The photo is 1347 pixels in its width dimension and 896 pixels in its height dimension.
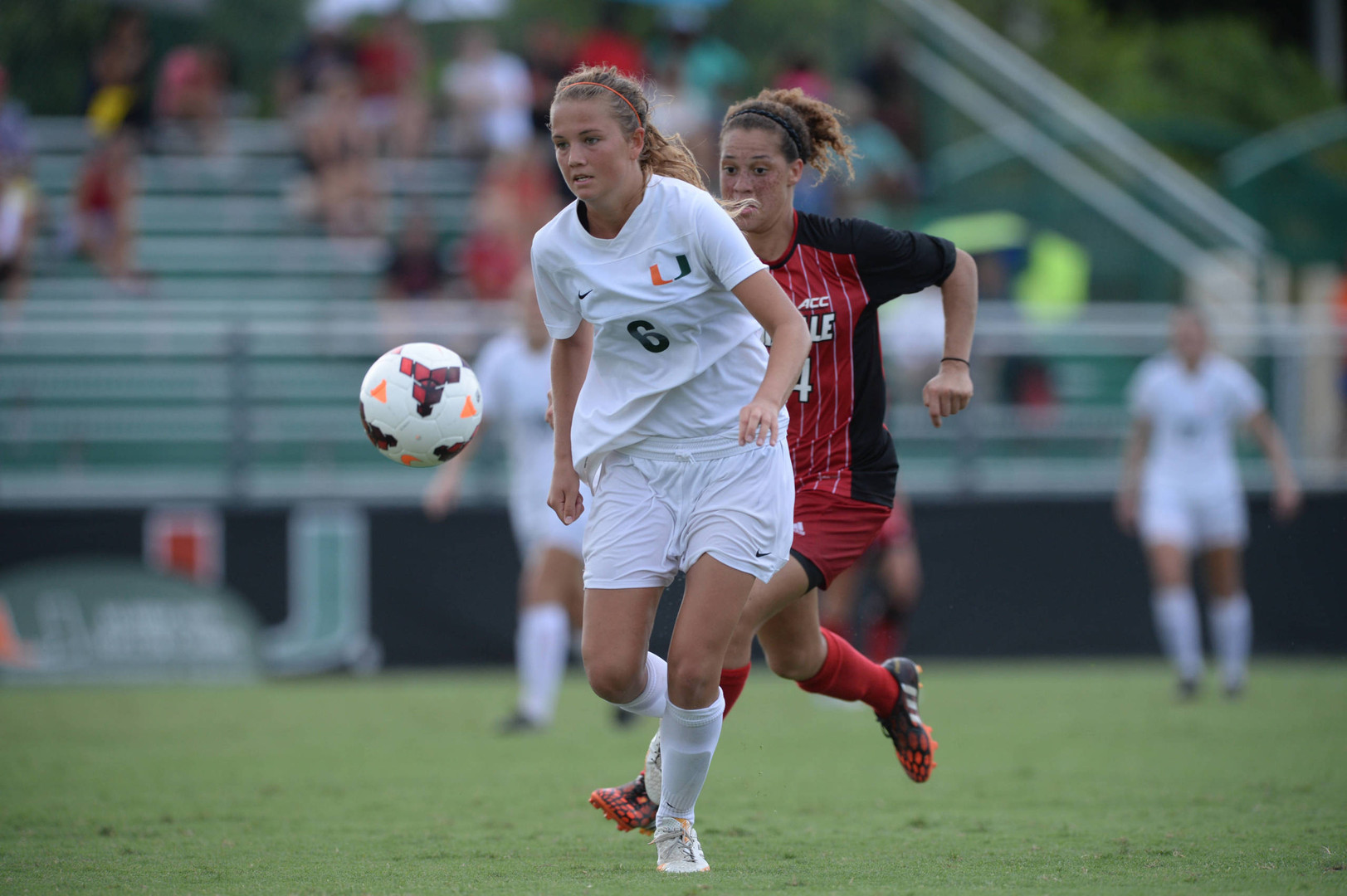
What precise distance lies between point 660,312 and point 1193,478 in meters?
6.95

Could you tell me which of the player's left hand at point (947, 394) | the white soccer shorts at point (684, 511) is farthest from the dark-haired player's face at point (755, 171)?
the white soccer shorts at point (684, 511)

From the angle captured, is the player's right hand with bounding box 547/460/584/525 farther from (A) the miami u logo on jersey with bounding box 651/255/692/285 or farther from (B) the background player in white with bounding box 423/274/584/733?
(B) the background player in white with bounding box 423/274/584/733

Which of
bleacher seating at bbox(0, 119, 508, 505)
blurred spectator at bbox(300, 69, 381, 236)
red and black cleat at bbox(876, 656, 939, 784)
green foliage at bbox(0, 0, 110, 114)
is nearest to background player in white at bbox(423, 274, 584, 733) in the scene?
bleacher seating at bbox(0, 119, 508, 505)

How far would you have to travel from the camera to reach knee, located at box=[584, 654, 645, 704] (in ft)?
14.9

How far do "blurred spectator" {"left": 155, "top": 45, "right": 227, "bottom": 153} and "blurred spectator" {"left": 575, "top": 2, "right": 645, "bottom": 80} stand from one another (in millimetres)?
4006

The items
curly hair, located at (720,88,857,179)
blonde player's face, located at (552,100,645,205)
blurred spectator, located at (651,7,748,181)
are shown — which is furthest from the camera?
blurred spectator, located at (651,7,748,181)

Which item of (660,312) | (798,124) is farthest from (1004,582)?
(660,312)

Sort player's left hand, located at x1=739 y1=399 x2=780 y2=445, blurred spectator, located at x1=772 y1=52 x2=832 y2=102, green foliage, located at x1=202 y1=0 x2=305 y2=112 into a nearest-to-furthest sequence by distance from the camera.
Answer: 1. player's left hand, located at x1=739 y1=399 x2=780 y2=445
2. blurred spectator, located at x1=772 y1=52 x2=832 y2=102
3. green foliage, located at x1=202 y1=0 x2=305 y2=112

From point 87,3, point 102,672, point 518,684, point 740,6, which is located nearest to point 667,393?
point 518,684

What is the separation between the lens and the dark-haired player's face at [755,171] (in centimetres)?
506

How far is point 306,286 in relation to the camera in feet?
48.5

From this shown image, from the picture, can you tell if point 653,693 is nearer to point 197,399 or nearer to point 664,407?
point 664,407

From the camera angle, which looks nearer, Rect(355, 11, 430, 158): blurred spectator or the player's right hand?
the player's right hand

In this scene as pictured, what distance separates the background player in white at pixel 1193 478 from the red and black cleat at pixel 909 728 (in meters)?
4.91
